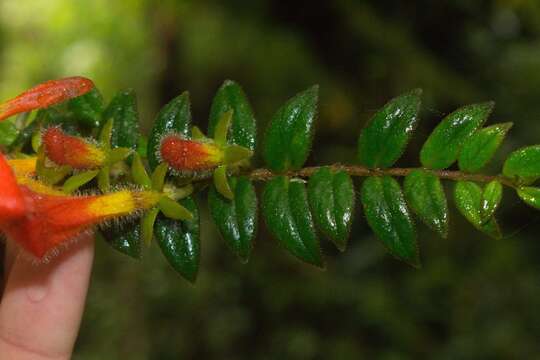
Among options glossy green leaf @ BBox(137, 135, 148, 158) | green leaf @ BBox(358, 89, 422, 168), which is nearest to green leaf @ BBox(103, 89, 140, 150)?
glossy green leaf @ BBox(137, 135, 148, 158)

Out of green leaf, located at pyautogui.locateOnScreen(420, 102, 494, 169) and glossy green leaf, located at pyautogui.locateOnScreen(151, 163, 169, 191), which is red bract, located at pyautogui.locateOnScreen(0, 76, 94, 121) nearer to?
glossy green leaf, located at pyautogui.locateOnScreen(151, 163, 169, 191)

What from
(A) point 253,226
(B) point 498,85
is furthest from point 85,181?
(B) point 498,85

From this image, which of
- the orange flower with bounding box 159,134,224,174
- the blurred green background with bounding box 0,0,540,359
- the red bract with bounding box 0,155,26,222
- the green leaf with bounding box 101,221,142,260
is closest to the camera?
the red bract with bounding box 0,155,26,222

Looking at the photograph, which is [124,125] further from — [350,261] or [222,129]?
[350,261]

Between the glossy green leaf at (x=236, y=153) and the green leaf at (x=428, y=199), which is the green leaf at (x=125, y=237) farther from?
the green leaf at (x=428, y=199)

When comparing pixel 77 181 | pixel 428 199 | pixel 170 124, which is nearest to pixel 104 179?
pixel 77 181

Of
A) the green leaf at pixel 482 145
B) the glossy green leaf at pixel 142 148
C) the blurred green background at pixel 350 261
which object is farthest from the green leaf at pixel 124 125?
the blurred green background at pixel 350 261
